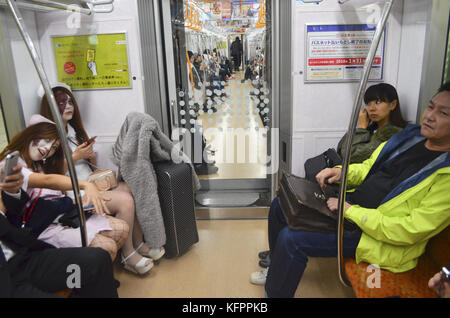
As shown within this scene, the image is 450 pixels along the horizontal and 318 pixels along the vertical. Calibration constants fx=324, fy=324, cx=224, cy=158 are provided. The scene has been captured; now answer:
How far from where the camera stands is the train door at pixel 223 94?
9.29 feet

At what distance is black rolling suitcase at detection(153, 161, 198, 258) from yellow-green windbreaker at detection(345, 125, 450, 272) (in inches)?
48.9

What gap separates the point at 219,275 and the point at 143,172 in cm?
89

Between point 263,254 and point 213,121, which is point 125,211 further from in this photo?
point 213,121

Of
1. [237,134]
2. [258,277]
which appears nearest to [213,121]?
[237,134]

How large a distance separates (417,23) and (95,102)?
2.64 meters

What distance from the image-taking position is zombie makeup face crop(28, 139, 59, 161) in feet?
5.97

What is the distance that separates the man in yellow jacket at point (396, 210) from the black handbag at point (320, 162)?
2.07 feet

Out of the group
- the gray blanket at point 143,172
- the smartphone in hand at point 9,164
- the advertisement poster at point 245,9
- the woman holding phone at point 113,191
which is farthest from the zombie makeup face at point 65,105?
the advertisement poster at point 245,9

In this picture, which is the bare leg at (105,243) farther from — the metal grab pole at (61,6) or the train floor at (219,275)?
the metal grab pole at (61,6)

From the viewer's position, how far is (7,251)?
1.47 metres

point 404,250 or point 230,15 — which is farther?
point 230,15

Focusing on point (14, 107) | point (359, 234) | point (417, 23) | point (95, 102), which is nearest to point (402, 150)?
point (359, 234)

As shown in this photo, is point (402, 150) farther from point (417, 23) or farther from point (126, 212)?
point (126, 212)

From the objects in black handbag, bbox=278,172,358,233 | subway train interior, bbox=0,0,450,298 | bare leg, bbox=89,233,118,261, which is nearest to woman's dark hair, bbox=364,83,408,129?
subway train interior, bbox=0,0,450,298
